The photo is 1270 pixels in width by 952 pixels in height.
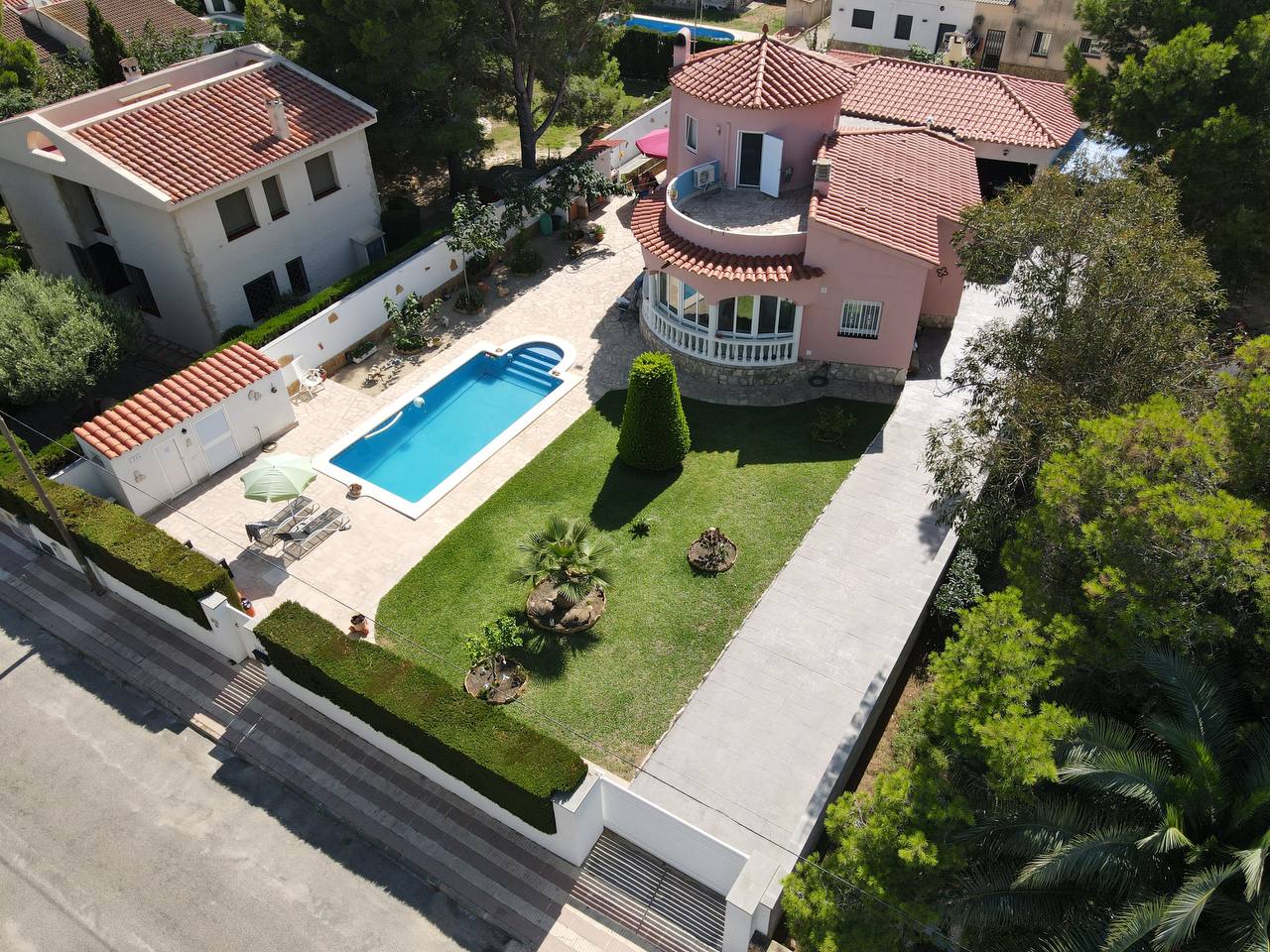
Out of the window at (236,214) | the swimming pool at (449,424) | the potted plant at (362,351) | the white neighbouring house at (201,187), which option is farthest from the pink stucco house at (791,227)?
the window at (236,214)

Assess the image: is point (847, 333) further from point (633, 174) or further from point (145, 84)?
point (145, 84)

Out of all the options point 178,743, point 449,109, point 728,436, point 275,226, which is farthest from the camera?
point 449,109

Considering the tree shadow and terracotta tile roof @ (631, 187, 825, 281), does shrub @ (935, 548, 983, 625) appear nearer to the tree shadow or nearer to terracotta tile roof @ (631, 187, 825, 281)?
the tree shadow

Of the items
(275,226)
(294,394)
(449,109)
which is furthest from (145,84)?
(294,394)

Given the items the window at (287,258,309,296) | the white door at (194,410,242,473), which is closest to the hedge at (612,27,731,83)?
the window at (287,258,309,296)

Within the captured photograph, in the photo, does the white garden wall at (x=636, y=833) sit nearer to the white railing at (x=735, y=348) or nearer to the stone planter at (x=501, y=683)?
the stone planter at (x=501, y=683)
